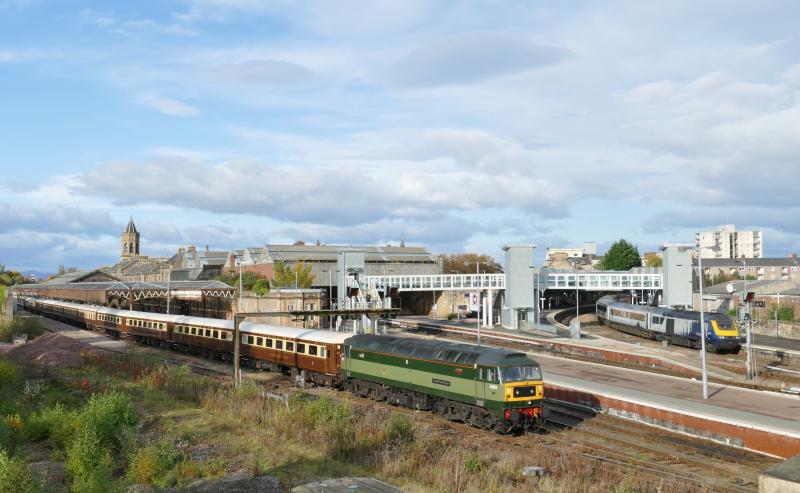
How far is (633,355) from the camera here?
44000 millimetres

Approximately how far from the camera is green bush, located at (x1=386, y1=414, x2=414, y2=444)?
21.5 m

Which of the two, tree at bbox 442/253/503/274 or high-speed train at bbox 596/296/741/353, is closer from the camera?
high-speed train at bbox 596/296/741/353

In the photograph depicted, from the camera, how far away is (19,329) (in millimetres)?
60125

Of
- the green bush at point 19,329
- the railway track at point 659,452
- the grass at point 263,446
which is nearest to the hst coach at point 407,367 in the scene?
the grass at point 263,446

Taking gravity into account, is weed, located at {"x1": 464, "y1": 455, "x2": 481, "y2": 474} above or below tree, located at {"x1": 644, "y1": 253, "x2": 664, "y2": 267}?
below

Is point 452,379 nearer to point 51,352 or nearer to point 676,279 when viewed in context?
point 51,352

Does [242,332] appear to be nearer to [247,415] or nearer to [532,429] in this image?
[247,415]

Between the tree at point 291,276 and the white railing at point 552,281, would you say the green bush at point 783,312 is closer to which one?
the white railing at point 552,281

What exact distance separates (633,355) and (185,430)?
31463mm

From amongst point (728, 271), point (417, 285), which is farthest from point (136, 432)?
point (728, 271)

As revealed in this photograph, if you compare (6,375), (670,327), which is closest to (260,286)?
(670,327)

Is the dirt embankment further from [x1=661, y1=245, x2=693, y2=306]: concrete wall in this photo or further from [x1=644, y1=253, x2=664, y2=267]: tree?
[x1=644, y1=253, x2=664, y2=267]: tree

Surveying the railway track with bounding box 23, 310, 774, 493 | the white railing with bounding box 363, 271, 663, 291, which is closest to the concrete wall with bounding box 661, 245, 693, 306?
the white railing with bounding box 363, 271, 663, 291

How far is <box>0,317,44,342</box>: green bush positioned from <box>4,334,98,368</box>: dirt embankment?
11539mm
